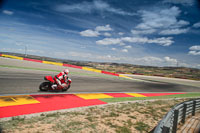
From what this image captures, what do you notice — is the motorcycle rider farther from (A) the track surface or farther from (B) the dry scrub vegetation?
(B) the dry scrub vegetation

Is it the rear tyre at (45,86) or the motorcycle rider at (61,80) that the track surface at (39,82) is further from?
the motorcycle rider at (61,80)

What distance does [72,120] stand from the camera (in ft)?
17.8

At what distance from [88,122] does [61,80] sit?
441cm

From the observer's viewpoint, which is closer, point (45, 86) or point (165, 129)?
point (165, 129)

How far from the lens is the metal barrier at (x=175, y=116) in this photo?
3694 millimetres

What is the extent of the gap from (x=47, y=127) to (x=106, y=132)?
2.09 metres

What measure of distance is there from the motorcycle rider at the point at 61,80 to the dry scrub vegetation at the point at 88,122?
115 inches

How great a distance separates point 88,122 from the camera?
5.46 metres

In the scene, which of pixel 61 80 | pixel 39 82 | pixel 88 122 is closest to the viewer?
pixel 88 122

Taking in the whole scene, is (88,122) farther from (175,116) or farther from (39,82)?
(39,82)

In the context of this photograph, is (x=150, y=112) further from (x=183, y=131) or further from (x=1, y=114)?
(x=1, y=114)

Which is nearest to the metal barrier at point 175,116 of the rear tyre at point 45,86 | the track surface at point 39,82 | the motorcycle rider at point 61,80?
the track surface at point 39,82

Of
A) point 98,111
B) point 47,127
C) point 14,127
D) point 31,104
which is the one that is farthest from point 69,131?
point 31,104

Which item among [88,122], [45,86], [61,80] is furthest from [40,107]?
[61,80]
